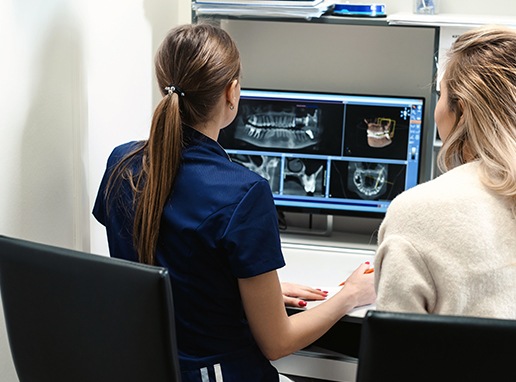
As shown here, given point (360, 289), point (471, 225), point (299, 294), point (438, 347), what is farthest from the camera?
point (299, 294)

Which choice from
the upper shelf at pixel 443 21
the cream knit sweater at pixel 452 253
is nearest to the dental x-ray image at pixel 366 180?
the upper shelf at pixel 443 21

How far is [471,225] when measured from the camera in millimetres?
1226

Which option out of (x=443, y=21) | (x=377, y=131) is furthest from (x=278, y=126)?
(x=443, y=21)

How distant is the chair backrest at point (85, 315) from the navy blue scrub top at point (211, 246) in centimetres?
23

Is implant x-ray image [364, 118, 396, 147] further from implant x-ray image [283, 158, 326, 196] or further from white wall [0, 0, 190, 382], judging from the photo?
white wall [0, 0, 190, 382]

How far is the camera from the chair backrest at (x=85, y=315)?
3.92ft

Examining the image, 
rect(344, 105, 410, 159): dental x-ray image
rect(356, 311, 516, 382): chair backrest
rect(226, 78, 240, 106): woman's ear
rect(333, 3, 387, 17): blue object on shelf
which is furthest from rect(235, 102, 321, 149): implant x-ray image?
rect(356, 311, 516, 382): chair backrest

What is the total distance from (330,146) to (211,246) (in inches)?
41.9

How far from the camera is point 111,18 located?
1958 mm

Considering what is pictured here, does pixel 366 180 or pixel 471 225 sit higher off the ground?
pixel 471 225

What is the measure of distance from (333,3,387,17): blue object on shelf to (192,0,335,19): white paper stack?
0.05 metres

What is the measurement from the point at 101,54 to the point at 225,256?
2.40 feet

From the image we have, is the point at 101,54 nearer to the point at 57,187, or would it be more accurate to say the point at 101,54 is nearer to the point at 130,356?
the point at 57,187

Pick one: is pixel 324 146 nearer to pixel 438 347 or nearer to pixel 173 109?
pixel 173 109
